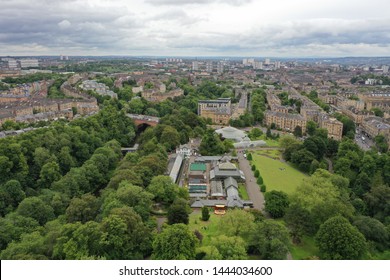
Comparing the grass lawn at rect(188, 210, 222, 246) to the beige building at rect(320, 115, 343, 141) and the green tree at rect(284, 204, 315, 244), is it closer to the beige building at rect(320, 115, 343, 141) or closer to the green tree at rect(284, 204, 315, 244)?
the green tree at rect(284, 204, 315, 244)

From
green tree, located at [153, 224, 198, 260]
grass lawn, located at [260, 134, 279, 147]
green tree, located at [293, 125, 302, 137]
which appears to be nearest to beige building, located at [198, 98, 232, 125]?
grass lawn, located at [260, 134, 279, 147]

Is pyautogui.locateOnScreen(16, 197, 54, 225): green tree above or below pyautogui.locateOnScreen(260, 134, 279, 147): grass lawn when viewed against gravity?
above

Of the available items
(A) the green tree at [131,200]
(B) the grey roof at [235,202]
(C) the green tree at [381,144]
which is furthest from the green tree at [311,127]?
(A) the green tree at [131,200]

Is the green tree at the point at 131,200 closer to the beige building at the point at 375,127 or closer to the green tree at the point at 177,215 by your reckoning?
the green tree at the point at 177,215

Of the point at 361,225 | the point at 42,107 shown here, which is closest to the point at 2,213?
the point at 361,225

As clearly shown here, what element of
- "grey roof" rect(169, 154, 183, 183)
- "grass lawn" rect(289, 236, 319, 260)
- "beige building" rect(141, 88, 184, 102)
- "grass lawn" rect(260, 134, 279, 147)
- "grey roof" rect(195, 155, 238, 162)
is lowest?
"grass lawn" rect(289, 236, 319, 260)

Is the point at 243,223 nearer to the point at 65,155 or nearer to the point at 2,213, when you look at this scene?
the point at 2,213

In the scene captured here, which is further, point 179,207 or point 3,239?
point 179,207
